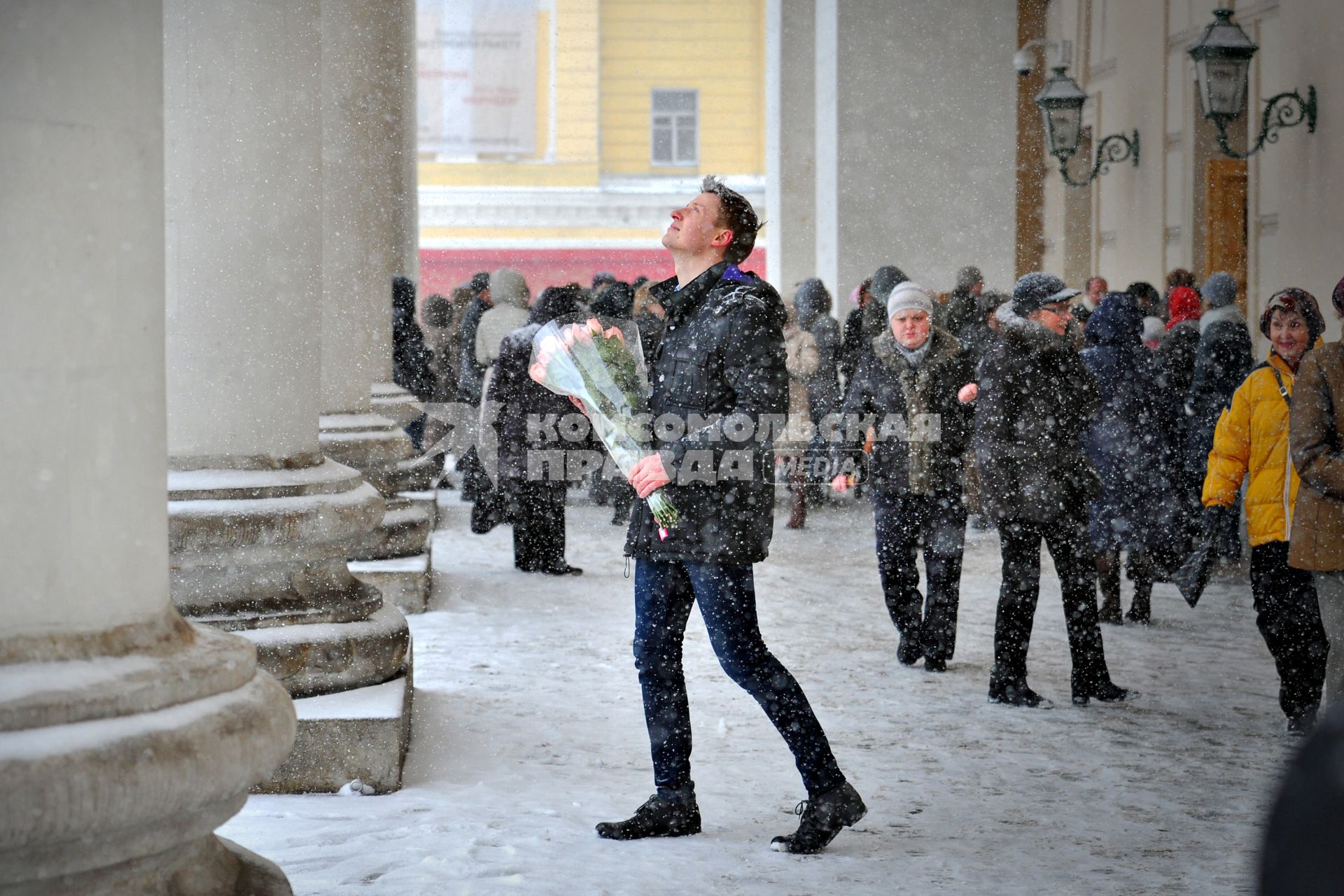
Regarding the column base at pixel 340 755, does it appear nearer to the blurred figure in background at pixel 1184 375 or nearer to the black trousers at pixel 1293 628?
the black trousers at pixel 1293 628

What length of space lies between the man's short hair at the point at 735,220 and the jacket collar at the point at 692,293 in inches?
1.7

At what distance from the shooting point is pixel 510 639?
764cm

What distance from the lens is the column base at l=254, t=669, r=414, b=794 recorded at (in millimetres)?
4734

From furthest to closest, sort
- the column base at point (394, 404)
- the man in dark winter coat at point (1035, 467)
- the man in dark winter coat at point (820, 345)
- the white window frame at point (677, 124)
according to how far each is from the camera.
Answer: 1. the white window frame at point (677, 124)
2. the man in dark winter coat at point (820, 345)
3. the column base at point (394, 404)
4. the man in dark winter coat at point (1035, 467)

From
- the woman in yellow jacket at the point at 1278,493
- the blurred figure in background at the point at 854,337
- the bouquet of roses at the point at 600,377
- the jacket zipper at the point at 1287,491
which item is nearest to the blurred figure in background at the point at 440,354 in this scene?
the blurred figure in background at the point at 854,337

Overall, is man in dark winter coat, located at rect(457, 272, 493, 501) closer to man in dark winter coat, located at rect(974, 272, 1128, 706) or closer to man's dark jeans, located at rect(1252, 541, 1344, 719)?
man in dark winter coat, located at rect(974, 272, 1128, 706)

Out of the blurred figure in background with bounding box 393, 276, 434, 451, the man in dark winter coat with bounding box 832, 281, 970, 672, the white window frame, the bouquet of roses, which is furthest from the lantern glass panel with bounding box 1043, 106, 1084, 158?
the white window frame

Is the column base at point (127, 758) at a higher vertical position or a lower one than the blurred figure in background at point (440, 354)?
lower

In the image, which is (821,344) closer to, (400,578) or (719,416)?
(400,578)

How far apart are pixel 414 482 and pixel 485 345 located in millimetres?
2698

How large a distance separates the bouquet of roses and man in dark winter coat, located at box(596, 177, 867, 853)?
6 cm

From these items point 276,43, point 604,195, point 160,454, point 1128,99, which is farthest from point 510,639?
point 604,195

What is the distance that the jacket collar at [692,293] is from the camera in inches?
173

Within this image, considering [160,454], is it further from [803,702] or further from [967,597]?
[967,597]
